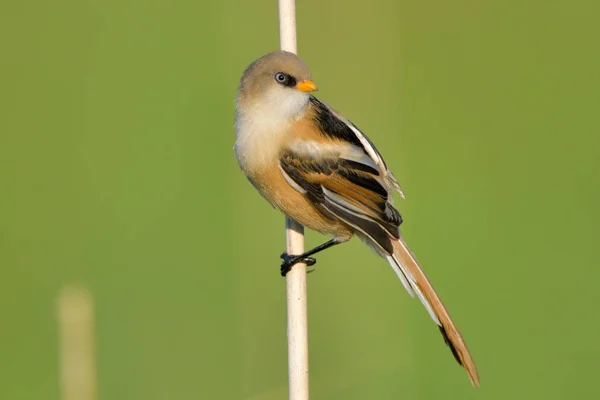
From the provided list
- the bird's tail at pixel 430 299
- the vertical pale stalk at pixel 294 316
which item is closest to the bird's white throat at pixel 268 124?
the vertical pale stalk at pixel 294 316

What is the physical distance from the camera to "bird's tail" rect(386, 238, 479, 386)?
219 cm

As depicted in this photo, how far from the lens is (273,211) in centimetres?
362

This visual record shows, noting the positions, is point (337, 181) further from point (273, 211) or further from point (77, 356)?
point (273, 211)

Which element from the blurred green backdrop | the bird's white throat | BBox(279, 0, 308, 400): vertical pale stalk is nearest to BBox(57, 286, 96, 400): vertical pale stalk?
BBox(279, 0, 308, 400): vertical pale stalk

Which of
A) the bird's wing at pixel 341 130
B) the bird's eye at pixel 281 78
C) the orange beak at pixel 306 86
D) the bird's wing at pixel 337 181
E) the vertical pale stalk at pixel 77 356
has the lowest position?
the vertical pale stalk at pixel 77 356

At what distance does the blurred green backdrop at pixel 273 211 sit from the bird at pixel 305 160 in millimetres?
688

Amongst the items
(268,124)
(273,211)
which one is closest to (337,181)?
(268,124)

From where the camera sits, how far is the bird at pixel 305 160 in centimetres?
232

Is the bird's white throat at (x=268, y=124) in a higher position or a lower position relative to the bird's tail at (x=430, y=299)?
higher

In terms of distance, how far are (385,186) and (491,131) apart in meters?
1.46

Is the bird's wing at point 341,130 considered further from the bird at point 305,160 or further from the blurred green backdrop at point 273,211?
the blurred green backdrop at point 273,211

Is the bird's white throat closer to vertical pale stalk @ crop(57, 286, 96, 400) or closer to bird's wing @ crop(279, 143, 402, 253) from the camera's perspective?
bird's wing @ crop(279, 143, 402, 253)

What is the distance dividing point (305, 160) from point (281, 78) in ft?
0.81

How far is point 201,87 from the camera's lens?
372cm
